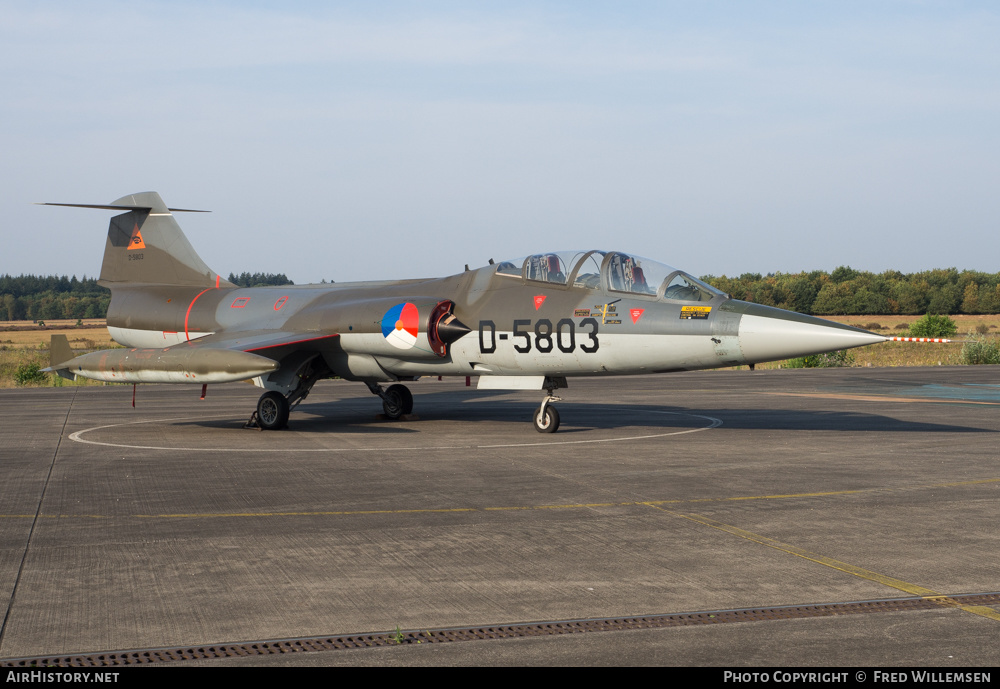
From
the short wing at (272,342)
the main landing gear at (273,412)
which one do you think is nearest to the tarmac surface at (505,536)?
the main landing gear at (273,412)

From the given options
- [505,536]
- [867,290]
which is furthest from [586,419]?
[867,290]

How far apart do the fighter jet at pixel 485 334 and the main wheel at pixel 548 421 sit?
3 cm

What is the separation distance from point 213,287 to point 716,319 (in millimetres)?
12603

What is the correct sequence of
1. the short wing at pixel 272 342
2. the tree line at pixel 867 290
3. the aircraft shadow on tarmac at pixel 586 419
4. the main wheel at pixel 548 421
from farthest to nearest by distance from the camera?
the tree line at pixel 867 290
the aircraft shadow on tarmac at pixel 586 419
the short wing at pixel 272 342
the main wheel at pixel 548 421

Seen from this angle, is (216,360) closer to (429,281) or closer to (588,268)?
(429,281)

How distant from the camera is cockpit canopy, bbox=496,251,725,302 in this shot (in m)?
15.5

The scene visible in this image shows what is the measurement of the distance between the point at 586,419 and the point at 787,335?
19.9 ft

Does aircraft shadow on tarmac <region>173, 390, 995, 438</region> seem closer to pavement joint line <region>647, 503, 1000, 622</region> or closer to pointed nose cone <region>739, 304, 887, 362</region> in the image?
pointed nose cone <region>739, 304, 887, 362</region>

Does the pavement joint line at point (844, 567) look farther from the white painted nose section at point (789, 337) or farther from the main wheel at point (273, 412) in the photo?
the main wheel at point (273, 412)

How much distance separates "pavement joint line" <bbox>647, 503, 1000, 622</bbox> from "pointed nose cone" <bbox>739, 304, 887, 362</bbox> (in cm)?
529

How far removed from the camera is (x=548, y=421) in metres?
16.8

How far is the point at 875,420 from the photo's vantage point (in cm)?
1869

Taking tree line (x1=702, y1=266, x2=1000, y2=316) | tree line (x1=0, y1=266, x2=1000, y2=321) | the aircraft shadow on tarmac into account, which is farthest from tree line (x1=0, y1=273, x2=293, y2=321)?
the aircraft shadow on tarmac

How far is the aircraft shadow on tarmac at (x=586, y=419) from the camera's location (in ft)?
57.9
